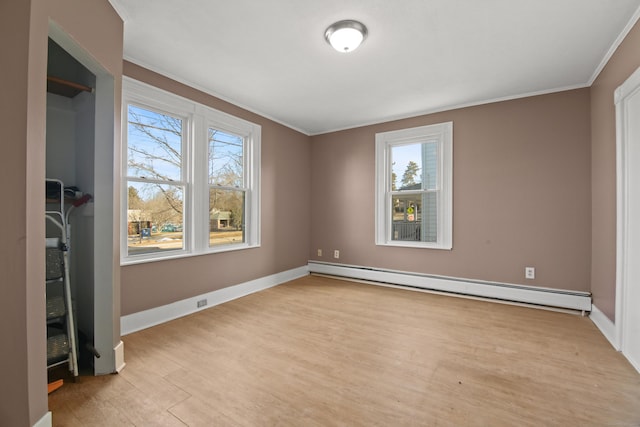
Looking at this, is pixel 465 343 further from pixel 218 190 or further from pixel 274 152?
pixel 274 152

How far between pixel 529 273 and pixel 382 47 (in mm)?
3201

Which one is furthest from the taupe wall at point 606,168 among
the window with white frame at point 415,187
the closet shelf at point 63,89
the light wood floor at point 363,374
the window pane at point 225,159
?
the closet shelf at point 63,89

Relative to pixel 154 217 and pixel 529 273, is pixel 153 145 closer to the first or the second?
pixel 154 217

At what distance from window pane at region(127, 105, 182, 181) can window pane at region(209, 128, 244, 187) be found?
0.44 meters

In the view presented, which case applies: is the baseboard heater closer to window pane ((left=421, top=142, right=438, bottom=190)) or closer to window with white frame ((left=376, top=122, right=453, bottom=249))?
window with white frame ((left=376, top=122, right=453, bottom=249))

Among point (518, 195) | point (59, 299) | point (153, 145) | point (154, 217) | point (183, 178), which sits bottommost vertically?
point (59, 299)

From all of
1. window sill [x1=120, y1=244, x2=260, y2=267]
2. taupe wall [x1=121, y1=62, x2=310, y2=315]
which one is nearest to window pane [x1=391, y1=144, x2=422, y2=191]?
taupe wall [x1=121, y1=62, x2=310, y2=315]

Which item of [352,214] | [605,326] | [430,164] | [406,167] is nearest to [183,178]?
[352,214]

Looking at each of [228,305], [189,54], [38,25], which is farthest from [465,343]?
[189,54]

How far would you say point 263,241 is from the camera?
14.3 ft

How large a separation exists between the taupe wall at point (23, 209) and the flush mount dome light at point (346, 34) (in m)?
1.77

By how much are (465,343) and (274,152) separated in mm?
3584

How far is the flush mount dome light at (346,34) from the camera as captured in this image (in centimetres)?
222

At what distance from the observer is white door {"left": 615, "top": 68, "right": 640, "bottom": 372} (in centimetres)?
211
